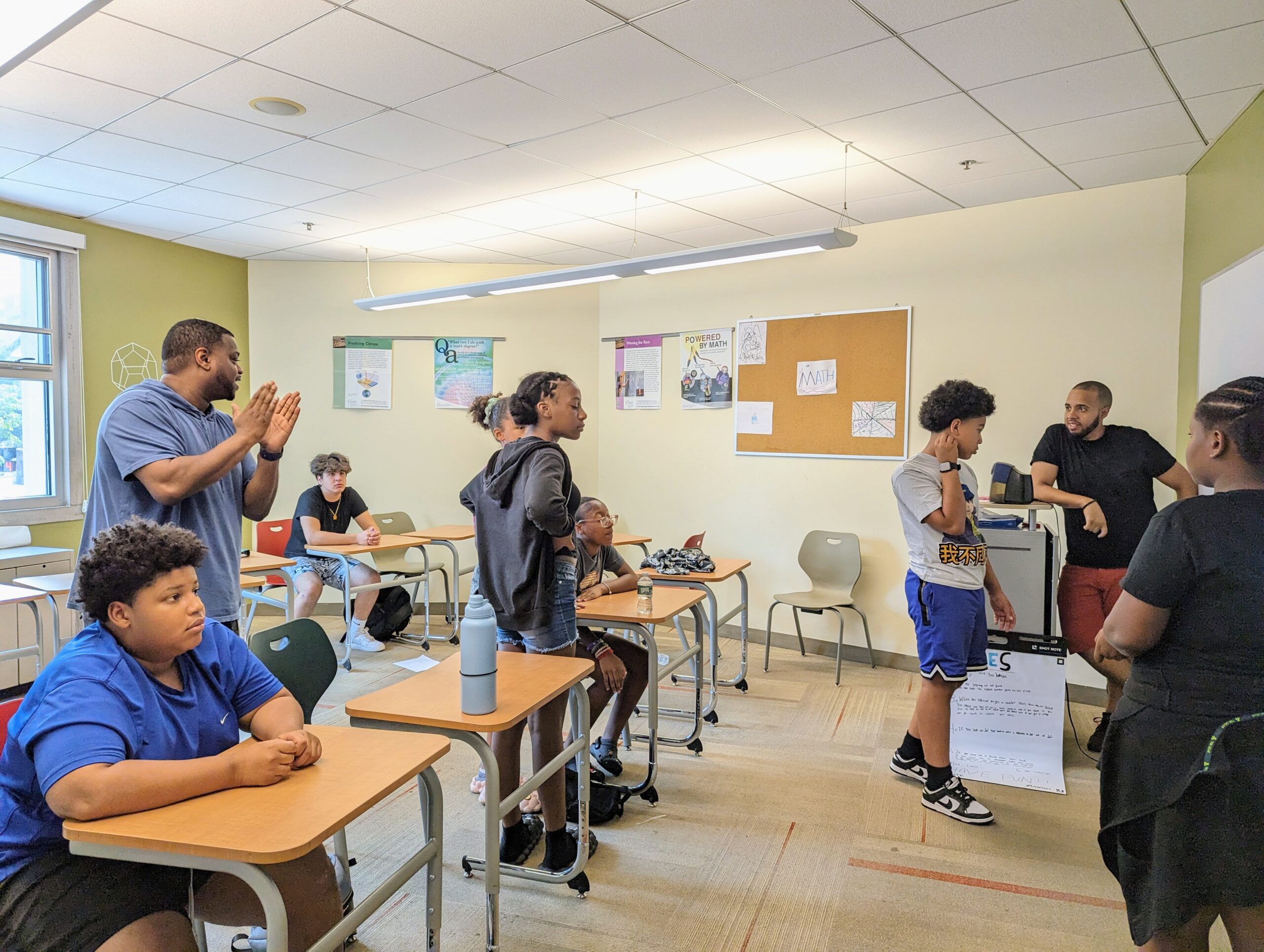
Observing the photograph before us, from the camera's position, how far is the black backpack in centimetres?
561

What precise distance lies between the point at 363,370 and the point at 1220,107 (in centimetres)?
549

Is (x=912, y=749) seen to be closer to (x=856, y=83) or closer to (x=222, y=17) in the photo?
(x=856, y=83)

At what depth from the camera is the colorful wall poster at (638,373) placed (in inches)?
239

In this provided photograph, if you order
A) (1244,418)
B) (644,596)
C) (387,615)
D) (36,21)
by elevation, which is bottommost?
(387,615)

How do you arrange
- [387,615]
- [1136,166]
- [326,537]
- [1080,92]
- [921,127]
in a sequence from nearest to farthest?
[1080,92], [921,127], [1136,166], [326,537], [387,615]

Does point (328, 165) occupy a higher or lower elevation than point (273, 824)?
higher

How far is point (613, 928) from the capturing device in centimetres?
231

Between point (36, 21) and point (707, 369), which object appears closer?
point (36, 21)

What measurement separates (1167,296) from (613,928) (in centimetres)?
392

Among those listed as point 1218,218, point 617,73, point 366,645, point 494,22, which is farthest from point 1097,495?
point 366,645

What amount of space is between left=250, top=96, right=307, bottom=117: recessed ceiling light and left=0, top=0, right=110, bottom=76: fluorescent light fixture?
1.02 meters

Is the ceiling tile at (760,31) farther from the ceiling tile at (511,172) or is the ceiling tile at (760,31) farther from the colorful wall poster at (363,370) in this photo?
the colorful wall poster at (363,370)

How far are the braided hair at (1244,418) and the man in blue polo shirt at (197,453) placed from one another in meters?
1.98

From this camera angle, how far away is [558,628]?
256 cm
